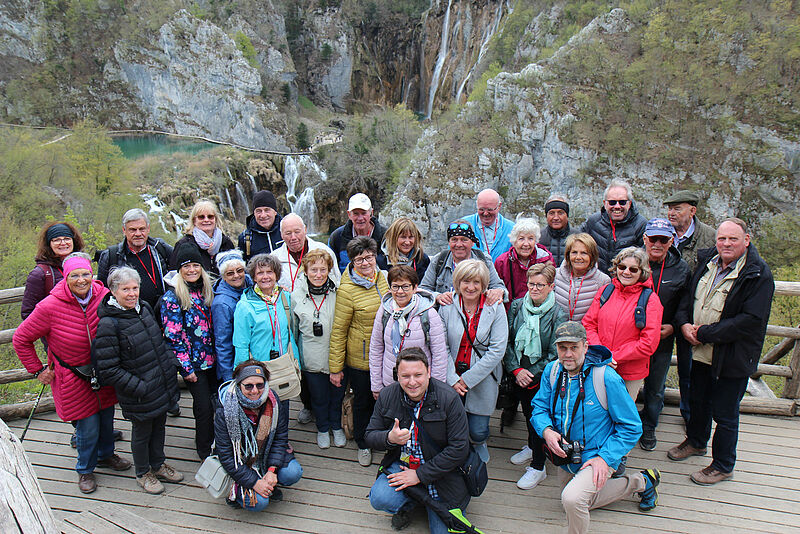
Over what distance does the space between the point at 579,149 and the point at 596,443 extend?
24515 millimetres

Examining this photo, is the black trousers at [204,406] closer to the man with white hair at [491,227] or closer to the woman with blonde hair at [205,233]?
the woman with blonde hair at [205,233]

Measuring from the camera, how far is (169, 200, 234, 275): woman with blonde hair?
4332 mm

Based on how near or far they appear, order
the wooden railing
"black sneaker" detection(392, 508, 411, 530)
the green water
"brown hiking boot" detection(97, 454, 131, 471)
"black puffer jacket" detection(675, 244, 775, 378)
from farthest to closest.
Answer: the green water → the wooden railing → "brown hiking boot" detection(97, 454, 131, 471) → "black puffer jacket" detection(675, 244, 775, 378) → "black sneaker" detection(392, 508, 411, 530)

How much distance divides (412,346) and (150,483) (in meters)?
2.53

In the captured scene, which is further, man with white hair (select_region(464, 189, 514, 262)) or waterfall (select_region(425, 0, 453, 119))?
waterfall (select_region(425, 0, 453, 119))

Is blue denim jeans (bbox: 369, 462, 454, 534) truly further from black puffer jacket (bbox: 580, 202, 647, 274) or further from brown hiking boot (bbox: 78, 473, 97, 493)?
black puffer jacket (bbox: 580, 202, 647, 274)

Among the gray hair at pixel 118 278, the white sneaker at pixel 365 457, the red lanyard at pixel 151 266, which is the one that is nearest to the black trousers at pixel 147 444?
the gray hair at pixel 118 278

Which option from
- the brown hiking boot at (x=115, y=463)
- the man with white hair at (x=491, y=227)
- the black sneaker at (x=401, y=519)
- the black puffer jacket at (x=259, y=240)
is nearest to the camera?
the black sneaker at (x=401, y=519)

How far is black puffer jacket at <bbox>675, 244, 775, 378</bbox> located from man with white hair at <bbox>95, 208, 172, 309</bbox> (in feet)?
16.1

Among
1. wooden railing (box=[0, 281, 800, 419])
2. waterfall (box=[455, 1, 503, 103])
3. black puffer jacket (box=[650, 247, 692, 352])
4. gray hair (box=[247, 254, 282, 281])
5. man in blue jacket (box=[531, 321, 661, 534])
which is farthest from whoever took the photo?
waterfall (box=[455, 1, 503, 103])

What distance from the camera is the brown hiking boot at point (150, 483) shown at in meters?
3.88

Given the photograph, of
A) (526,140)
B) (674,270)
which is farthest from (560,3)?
(674,270)

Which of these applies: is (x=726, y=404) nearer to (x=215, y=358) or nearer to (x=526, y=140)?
(x=215, y=358)

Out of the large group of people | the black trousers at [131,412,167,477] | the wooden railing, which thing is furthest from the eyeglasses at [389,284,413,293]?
the wooden railing
